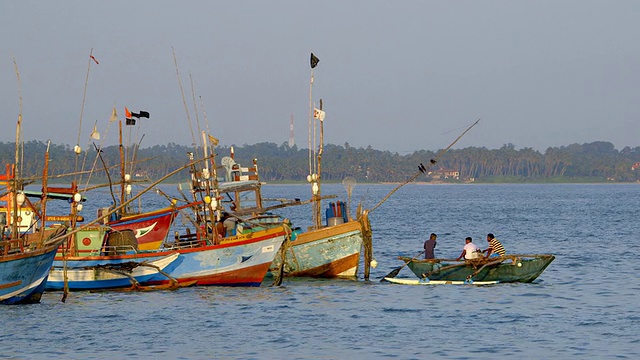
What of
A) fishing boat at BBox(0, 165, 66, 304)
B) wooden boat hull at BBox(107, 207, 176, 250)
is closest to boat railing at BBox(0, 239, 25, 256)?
fishing boat at BBox(0, 165, 66, 304)

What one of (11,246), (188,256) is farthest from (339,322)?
(11,246)

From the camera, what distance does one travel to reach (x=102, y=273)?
3734cm

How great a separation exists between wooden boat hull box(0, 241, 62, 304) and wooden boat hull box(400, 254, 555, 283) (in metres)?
14.8

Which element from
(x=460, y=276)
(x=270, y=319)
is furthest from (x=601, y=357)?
(x=460, y=276)

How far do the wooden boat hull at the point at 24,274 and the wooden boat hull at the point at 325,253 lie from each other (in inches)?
431

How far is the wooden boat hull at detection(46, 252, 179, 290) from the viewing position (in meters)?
37.2

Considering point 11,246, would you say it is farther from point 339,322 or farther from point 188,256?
point 339,322

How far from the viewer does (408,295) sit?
3888cm

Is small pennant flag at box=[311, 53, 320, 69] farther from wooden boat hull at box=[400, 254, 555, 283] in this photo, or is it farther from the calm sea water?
wooden boat hull at box=[400, 254, 555, 283]

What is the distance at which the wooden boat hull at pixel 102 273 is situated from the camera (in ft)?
122

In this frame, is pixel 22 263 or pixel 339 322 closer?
pixel 22 263

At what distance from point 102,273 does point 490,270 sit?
47.7ft

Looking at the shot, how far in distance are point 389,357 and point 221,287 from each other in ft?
43.7

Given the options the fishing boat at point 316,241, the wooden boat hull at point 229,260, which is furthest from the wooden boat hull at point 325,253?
the wooden boat hull at point 229,260
